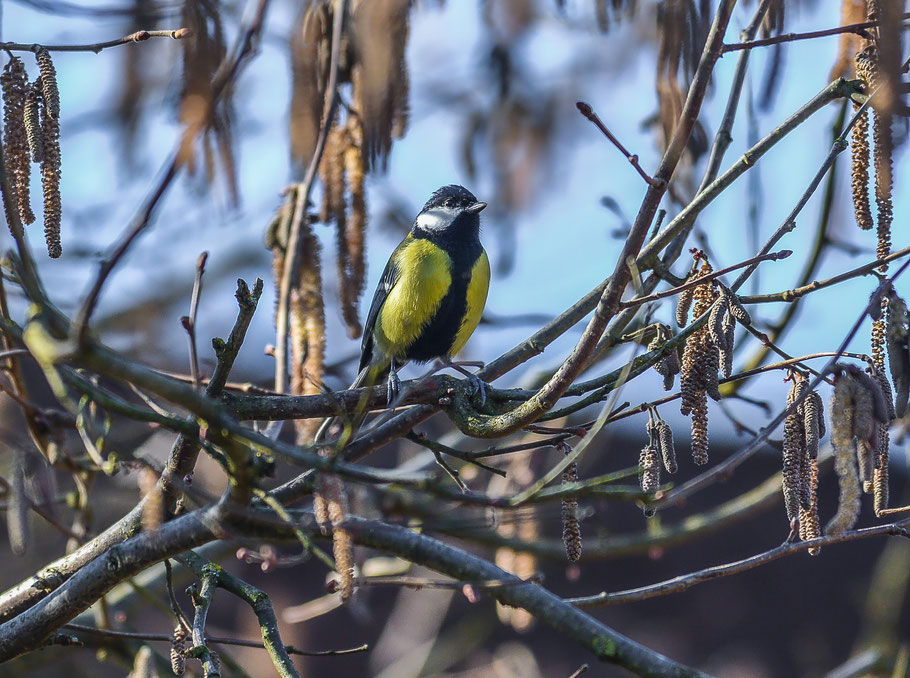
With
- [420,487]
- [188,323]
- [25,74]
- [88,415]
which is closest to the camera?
[420,487]

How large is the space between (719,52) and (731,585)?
5056 mm

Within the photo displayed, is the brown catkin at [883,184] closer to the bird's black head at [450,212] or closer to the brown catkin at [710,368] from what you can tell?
the brown catkin at [710,368]

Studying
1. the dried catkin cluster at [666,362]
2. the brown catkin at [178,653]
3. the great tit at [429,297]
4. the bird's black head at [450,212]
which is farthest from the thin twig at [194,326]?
the bird's black head at [450,212]

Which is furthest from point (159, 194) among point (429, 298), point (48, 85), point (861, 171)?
point (429, 298)

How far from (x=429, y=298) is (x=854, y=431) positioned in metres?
2.37

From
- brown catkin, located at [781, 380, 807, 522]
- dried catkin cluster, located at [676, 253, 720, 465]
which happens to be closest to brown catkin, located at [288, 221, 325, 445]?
dried catkin cluster, located at [676, 253, 720, 465]

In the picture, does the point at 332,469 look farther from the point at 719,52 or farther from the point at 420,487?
the point at 719,52

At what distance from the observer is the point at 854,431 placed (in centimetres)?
154

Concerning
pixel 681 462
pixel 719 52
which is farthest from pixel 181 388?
pixel 681 462

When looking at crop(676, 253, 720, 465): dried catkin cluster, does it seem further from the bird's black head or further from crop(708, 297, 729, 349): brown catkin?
the bird's black head

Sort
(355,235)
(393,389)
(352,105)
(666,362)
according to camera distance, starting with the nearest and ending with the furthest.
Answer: (666,362)
(355,235)
(352,105)
(393,389)

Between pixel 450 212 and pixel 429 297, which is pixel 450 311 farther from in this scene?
pixel 450 212

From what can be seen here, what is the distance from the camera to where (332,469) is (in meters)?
1.29

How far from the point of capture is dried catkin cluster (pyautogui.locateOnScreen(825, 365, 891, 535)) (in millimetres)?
1518
